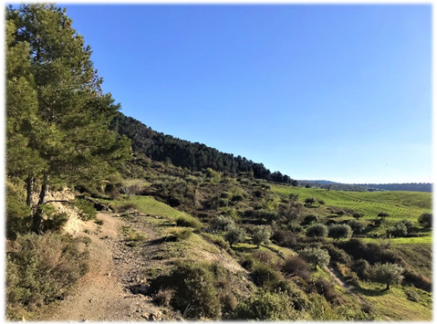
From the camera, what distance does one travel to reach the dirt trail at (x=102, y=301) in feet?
24.1

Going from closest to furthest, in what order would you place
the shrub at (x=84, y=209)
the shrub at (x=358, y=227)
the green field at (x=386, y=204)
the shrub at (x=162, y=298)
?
the shrub at (x=162, y=298) → the shrub at (x=84, y=209) → the shrub at (x=358, y=227) → the green field at (x=386, y=204)

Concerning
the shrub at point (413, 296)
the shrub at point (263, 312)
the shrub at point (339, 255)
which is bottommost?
the shrub at point (413, 296)

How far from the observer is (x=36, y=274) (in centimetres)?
786

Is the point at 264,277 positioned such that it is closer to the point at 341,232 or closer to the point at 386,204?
the point at 341,232

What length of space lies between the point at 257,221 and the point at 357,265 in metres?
19.5

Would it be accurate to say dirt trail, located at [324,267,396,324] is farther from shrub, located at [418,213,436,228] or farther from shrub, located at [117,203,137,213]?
shrub, located at [418,213,436,228]

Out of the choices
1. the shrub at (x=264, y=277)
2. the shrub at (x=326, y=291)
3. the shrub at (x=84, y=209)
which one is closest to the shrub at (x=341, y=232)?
Result: the shrub at (x=326, y=291)

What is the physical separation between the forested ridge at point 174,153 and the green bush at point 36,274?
102m

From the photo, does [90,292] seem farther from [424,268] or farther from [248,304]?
Result: [424,268]

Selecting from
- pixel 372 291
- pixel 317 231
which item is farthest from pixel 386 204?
pixel 372 291

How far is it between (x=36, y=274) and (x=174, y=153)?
116m

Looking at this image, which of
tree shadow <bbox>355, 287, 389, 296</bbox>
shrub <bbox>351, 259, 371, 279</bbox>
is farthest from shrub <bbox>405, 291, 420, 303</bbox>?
shrub <bbox>351, 259, 371, 279</bbox>

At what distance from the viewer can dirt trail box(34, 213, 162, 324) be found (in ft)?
24.1

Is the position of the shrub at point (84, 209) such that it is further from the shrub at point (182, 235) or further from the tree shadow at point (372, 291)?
the tree shadow at point (372, 291)
